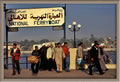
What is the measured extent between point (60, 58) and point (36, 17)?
193cm

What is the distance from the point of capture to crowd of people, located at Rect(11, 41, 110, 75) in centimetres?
1434

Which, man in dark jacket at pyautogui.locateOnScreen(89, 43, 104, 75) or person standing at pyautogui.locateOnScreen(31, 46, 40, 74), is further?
person standing at pyautogui.locateOnScreen(31, 46, 40, 74)

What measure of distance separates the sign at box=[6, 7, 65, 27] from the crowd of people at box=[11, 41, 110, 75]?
96 cm

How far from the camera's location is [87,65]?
15477 mm

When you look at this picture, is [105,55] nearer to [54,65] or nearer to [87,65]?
[87,65]

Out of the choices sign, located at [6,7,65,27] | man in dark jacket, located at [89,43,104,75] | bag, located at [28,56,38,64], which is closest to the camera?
man in dark jacket, located at [89,43,104,75]

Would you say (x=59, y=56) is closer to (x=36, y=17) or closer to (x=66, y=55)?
(x=66, y=55)

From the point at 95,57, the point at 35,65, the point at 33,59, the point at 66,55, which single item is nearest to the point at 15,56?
the point at 33,59

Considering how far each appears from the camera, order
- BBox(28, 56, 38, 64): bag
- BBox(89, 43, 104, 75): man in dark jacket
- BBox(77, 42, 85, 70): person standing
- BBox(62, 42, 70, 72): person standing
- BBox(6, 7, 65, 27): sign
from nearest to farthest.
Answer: BBox(89, 43, 104, 75): man in dark jacket → BBox(28, 56, 38, 64): bag → BBox(6, 7, 65, 27): sign → BBox(62, 42, 70, 72): person standing → BBox(77, 42, 85, 70): person standing

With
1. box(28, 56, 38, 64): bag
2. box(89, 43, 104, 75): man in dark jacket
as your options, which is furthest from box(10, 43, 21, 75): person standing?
box(89, 43, 104, 75): man in dark jacket

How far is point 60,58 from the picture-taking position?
14.8 m

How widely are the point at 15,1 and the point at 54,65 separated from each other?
3.37m

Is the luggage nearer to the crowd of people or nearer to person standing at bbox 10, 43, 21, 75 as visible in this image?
the crowd of people

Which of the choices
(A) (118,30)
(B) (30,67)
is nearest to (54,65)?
(B) (30,67)
